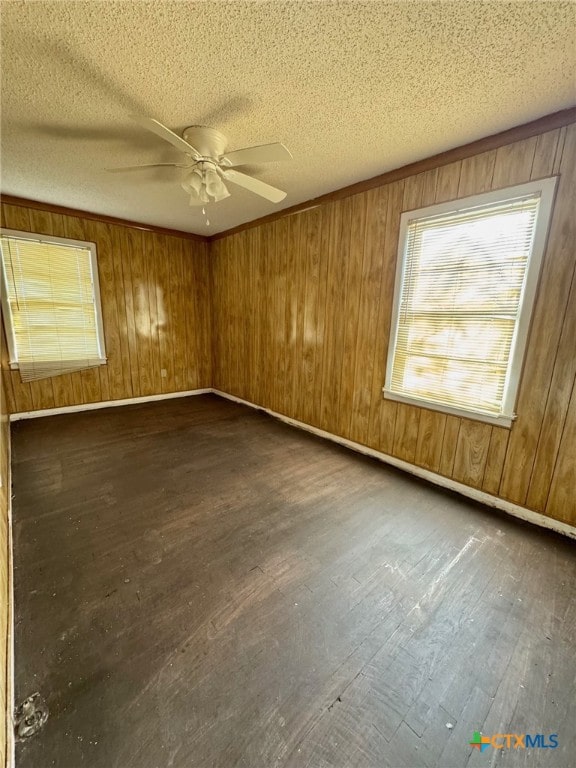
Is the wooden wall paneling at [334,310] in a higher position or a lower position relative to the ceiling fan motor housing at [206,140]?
lower

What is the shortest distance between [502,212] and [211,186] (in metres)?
2.02

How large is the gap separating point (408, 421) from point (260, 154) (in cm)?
231

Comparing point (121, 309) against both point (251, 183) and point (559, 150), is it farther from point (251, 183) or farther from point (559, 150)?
point (559, 150)

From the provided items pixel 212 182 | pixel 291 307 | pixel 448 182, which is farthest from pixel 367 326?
pixel 212 182

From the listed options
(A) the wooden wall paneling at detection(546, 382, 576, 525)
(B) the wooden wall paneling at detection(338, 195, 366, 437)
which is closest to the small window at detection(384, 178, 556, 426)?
(A) the wooden wall paneling at detection(546, 382, 576, 525)

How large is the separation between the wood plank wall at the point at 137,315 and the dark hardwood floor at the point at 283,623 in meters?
1.88

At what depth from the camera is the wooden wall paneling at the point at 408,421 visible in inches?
95.9

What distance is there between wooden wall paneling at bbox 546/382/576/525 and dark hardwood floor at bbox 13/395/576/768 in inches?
7.6

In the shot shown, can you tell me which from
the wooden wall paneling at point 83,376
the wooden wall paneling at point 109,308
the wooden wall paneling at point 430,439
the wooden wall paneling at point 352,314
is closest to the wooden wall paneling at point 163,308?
the wooden wall paneling at point 109,308

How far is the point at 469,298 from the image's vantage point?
2225 millimetres

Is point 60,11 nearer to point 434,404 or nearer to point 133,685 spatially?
point 133,685

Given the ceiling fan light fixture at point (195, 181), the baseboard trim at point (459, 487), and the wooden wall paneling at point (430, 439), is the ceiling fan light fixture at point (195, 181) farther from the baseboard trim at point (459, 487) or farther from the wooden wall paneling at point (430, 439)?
the baseboard trim at point (459, 487)

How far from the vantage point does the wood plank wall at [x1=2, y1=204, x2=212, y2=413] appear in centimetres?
378

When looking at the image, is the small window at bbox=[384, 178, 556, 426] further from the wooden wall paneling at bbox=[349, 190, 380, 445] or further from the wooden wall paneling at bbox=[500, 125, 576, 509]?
the wooden wall paneling at bbox=[349, 190, 380, 445]
